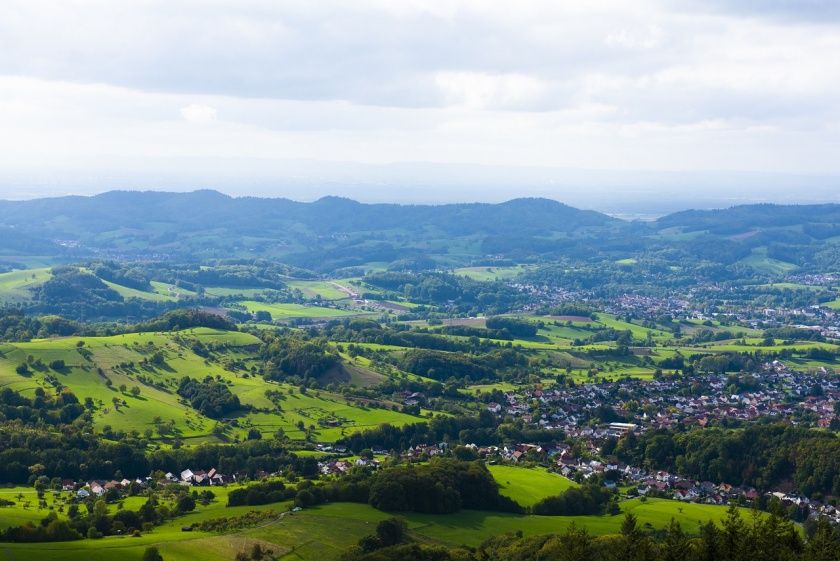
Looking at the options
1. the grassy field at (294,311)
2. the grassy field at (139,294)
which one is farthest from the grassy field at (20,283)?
the grassy field at (294,311)

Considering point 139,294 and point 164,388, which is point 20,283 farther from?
point 164,388

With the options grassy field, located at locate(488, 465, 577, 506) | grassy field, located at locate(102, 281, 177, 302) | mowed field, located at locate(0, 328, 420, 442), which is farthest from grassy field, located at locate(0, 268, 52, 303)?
grassy field, located at locate(488, 465, 577, 506)

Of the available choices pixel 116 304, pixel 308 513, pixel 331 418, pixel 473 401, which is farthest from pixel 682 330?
pixel 308 513

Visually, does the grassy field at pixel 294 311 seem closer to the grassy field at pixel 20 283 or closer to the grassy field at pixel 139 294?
the grassy field at pixel 139 294

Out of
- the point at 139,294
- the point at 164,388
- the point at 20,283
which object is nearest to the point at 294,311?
the point at 139,294

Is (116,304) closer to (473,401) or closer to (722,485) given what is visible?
(473,401)

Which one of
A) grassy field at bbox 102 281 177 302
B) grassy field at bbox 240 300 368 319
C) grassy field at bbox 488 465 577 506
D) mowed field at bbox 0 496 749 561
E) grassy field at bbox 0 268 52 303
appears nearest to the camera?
mowed field at bbox 0 496 749 561

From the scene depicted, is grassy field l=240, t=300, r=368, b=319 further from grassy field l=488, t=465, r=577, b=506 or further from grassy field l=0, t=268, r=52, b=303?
grassy field l=488, t=465, r=577, b=506
